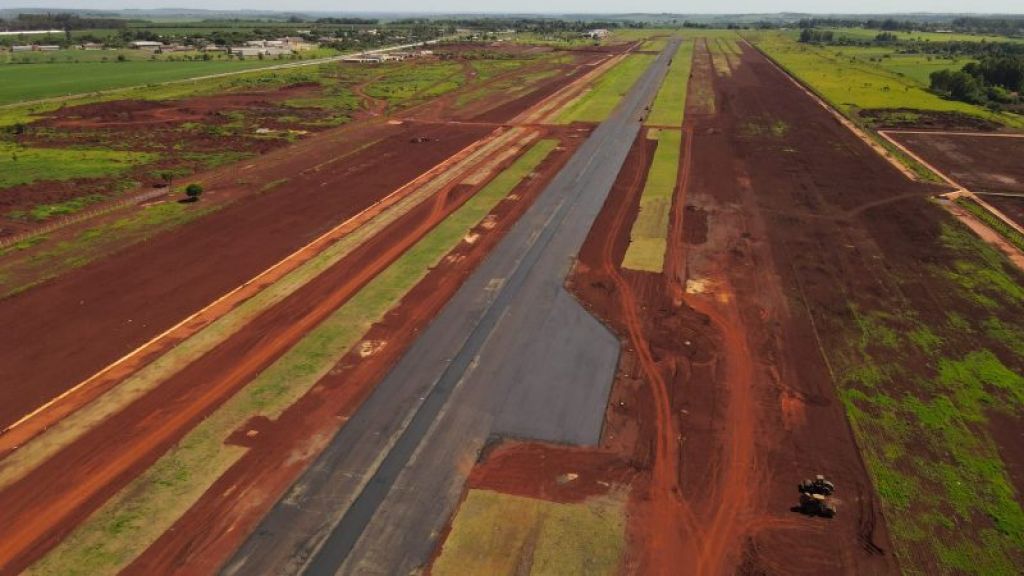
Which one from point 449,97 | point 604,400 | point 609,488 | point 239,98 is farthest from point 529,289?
point 239,98

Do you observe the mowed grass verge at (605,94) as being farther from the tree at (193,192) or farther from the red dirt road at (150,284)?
the tree at (193,192)

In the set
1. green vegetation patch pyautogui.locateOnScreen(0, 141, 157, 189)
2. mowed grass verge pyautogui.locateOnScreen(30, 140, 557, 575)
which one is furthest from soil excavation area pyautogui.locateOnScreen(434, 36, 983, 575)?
green vegetation patch pyautogui.locateOnScreen(0, 141, 157, 189)

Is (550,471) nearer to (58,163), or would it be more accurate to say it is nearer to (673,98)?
(58,163)

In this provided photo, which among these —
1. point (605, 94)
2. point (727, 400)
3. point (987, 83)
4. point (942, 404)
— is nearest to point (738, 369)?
point (727, 400)

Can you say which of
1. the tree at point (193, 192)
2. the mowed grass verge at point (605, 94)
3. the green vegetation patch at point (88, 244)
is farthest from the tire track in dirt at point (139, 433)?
the mowed grass verge at point (605, 94)

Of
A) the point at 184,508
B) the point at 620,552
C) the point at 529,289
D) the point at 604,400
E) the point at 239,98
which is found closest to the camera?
the point at 620,552

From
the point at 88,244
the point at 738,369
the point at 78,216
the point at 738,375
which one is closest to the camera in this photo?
the point at 738,375

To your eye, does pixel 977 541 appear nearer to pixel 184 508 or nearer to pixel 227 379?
pixel 184 508
